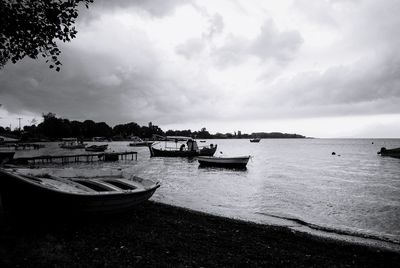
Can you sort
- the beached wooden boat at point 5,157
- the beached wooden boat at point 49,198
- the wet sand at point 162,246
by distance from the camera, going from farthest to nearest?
the beached wooden boat at point 5,157 → the beached wooden boat at point 49,198 → the wet sand at point 162,246

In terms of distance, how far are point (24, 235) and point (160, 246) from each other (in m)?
4.33

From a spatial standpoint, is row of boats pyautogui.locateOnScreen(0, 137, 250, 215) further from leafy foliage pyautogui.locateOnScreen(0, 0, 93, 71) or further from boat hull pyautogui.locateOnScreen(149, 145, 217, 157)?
boat hull pyautogui.locateOnScreen(149, 145, 217, 157)

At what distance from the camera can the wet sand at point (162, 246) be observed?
7766 mm

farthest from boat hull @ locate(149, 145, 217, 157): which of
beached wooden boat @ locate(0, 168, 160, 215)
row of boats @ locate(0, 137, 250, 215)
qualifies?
beached wooden boat @ locate(0, 168, 160, 215)

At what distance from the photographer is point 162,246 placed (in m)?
9.15

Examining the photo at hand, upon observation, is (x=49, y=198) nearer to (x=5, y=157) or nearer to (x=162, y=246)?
(x=162, y=246)

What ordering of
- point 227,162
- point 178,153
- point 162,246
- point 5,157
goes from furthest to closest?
point 178,153 < point 227,162 < point 5,157 < point 162,246

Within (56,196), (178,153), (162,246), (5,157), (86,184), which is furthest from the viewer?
(178,153)

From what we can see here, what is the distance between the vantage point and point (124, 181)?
14141mm

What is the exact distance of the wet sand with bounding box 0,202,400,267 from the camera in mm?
7766

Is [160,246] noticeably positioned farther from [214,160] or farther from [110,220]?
[214,160]

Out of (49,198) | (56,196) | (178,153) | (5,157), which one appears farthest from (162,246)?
(178,153)

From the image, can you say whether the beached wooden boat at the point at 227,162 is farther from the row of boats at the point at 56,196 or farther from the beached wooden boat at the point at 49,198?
the beached wooden boat at the point at 49,198

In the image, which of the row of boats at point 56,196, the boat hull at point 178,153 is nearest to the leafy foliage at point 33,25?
the row of boats at point 56,196
